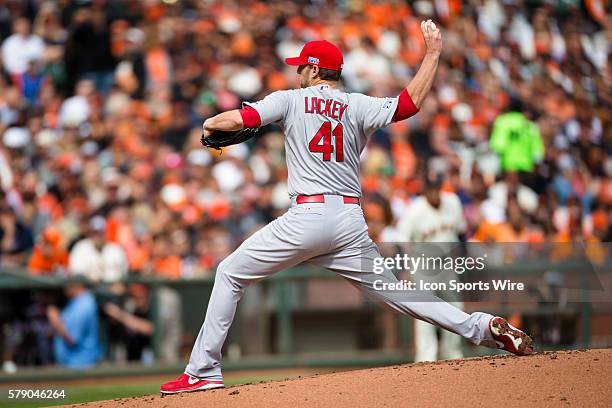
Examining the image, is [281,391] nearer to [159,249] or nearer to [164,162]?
[159,249]

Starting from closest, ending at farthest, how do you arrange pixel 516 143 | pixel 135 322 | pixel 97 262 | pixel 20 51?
pixel 135 322 → pixel 97 262 → pixel 516 143 → pixel 20 51

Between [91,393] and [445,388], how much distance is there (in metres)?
4.63

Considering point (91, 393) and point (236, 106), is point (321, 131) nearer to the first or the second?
point (91, 393)

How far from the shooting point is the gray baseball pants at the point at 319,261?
5.18m

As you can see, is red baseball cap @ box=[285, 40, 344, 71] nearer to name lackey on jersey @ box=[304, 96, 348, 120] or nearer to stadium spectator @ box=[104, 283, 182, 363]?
name lackey on jersey @ box=[304, 96, 348, 120]

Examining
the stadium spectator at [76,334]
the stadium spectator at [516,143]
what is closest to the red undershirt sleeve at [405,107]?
the stadium spectator at [76,334]

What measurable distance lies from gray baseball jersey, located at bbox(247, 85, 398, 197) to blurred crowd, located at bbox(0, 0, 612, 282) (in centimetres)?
403

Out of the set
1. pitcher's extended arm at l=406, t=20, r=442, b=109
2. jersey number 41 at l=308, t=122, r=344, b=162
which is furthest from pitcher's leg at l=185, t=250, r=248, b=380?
pitcher's extended arm at l=406, t=20, r=442, b=109

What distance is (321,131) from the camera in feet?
17.1

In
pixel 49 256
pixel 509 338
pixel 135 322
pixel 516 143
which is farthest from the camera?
pixel 516 143

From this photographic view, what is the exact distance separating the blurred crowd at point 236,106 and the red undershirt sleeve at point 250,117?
4.43 m

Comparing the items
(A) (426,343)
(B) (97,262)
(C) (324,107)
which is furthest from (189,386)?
(B) (97,262)

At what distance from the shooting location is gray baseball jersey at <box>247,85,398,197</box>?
17.0 ft

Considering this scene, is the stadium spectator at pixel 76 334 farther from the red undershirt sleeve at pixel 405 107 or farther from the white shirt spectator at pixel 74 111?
the red undershirt sleeve at pixel 405 107
